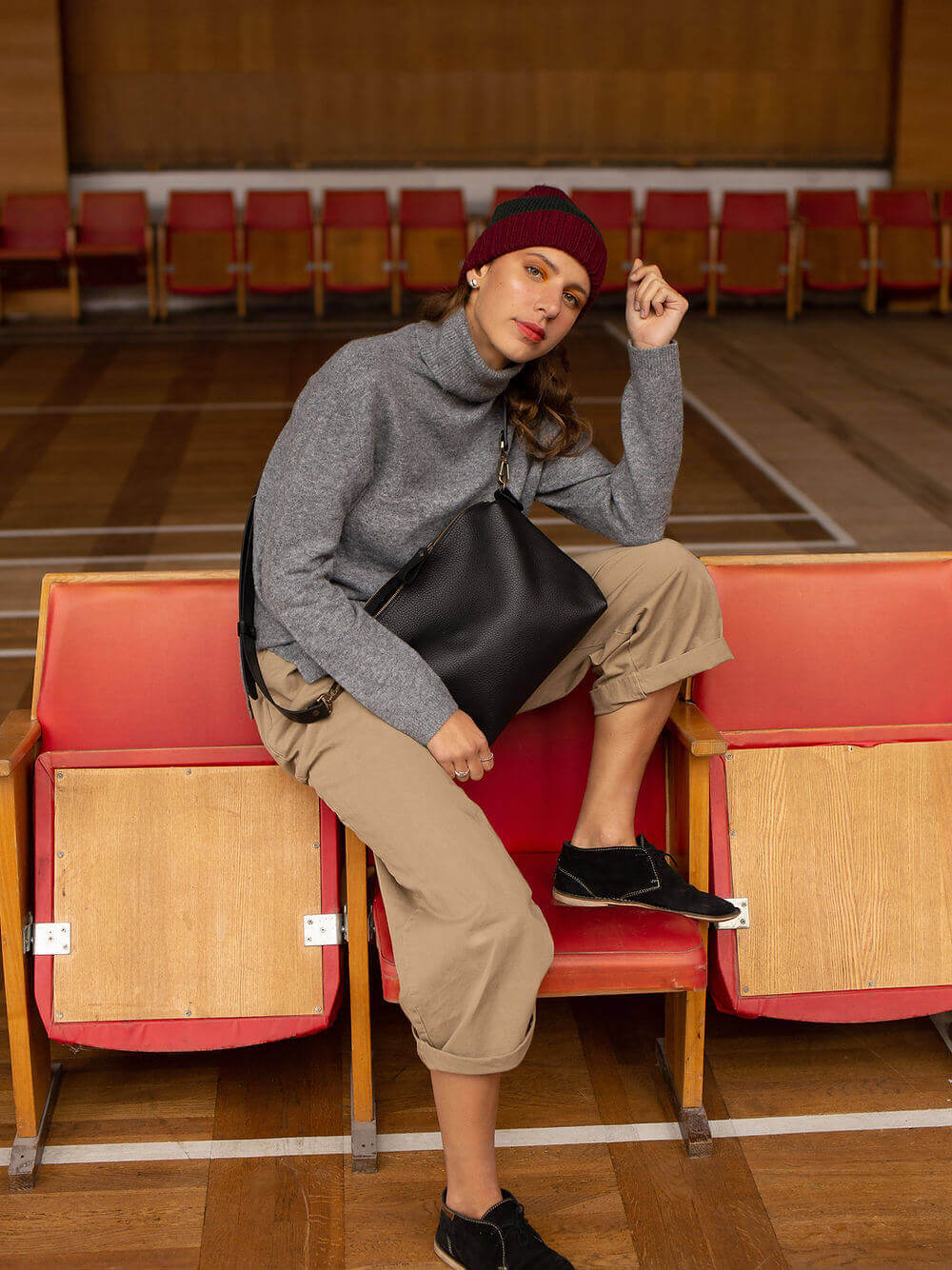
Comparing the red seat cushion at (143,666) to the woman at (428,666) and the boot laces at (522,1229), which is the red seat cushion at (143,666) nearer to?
the woman at (428,666)

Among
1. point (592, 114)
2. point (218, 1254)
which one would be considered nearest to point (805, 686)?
point (218, 1254)

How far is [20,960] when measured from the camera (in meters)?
2.00

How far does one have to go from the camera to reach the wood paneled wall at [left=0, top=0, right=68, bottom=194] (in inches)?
392

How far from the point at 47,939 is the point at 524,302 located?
47.6 inches

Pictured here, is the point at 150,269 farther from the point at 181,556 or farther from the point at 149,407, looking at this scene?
the point at 181,556

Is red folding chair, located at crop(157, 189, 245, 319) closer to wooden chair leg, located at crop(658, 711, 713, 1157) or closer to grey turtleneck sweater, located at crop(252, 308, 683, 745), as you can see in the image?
grey turtleneck sweater, located at crop(252, 308, 683, 745)

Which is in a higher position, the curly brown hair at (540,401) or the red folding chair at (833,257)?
the red folding chair at (833,257)

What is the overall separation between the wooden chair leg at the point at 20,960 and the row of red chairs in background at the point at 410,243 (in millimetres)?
8167

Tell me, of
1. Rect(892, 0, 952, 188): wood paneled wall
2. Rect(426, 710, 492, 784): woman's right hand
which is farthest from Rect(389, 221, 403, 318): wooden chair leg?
Rect(426, 710, 492, 784): woman's right hand

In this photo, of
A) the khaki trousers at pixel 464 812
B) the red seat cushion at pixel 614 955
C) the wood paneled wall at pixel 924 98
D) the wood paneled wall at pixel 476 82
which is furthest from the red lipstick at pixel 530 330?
the wood paneled wall at pixel 924 98

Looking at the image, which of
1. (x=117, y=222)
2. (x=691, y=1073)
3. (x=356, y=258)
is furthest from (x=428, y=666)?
(x=117, y=222)

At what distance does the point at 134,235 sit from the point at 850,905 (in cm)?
905

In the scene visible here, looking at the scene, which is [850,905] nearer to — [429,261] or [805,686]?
[805,686]

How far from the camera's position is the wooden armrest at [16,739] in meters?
1.93
